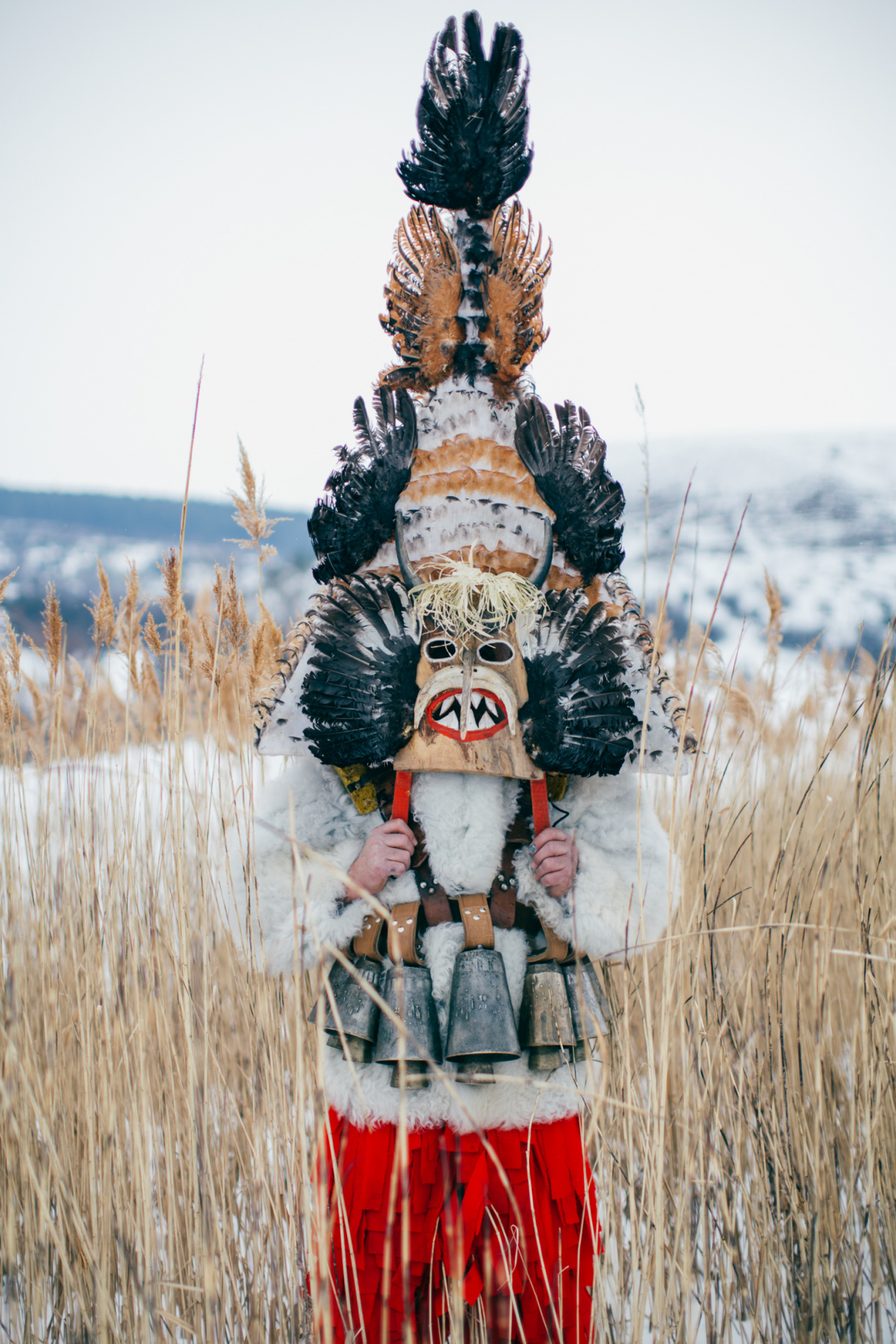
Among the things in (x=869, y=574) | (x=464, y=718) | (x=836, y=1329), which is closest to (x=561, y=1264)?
(x=836, y=1329)

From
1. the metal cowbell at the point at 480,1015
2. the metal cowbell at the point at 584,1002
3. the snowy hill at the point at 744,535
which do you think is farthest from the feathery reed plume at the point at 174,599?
the snowy hill at the point at 744,535

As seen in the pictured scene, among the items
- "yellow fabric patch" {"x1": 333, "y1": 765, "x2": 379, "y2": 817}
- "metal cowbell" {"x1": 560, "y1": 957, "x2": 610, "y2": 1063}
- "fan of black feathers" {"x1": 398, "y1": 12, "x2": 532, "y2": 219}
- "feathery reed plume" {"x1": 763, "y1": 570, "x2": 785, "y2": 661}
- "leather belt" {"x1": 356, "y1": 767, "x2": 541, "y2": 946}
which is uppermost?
"fan of black feathers" {"x1": 398, "y1": 12, "x2": 532, "y2": 219}

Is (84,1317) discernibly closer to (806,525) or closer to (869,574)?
(869,574)

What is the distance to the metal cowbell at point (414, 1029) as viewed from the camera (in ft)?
3.21

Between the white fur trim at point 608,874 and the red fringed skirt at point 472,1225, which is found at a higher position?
the white fur trim at point 608,874

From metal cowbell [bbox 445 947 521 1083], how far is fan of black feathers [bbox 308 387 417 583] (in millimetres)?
693

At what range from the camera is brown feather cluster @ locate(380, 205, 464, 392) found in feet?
3.82

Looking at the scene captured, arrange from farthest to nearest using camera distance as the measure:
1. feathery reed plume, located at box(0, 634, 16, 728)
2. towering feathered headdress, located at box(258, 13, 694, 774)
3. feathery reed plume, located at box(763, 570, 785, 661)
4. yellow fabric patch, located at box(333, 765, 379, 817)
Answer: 1. feathery reed plume, located at box(763, 570, 785, 661)
2. feathery reed plume, located at box(0, 634, 16, 728)
3. yellow fabric patch, located at box(333, 765, 379, 817)
4. towering feathered headdress, located at box(258, 13, 694, 774)

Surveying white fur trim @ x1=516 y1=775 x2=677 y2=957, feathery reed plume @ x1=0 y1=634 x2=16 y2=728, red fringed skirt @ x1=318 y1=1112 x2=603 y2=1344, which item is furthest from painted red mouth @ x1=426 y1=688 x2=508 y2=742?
feathery reed plume @ x1=0 y1=634 x2=16 y2=728

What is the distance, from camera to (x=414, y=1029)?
983mm

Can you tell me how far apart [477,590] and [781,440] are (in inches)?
1058

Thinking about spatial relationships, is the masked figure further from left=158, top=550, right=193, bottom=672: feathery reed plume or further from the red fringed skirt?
left=158, top=550, right=193, bottom=672: feathery reed plume

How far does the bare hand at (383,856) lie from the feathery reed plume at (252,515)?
2.26ft

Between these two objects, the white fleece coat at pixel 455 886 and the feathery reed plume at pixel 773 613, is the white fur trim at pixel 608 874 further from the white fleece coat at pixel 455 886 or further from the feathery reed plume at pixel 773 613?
the feathery reed plume at pixel 773 613
